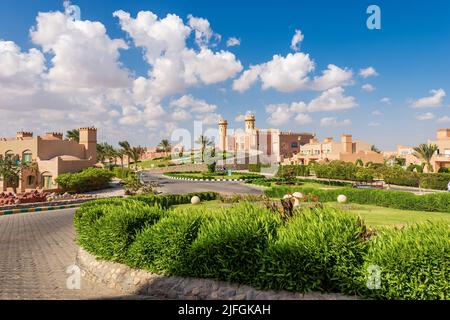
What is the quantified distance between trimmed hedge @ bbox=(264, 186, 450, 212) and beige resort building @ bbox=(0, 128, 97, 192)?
30.0 meters

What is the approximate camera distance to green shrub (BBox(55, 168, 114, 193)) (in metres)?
34.5

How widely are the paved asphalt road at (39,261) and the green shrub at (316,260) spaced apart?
138 inches

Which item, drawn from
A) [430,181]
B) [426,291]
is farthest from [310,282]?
[430,181]

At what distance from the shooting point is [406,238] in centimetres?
645

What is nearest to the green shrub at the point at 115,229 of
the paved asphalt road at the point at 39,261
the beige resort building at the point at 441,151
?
the paved asphalt road at the point at 39,261

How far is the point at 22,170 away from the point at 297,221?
41694mm

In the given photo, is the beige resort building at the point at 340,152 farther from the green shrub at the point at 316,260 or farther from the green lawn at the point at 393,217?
the green shrub at the point at 316,260

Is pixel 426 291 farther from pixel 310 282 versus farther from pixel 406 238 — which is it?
pixel 310 282

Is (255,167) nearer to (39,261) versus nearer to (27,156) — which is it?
(27,156)

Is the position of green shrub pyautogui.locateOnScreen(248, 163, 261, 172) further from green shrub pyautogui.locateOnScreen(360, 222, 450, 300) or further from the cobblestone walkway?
green shrub pyautogui.locateOnScreen(360, 222, 450, 300)

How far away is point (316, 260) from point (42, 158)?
145 ft

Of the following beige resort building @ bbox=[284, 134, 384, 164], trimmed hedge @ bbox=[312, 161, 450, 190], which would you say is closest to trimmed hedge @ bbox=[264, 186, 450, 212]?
trimmed hedge @ bbox=[312, 161, 450, 190]

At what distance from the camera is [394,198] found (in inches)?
788

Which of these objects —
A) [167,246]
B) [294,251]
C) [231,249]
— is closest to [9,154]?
[167,246]
